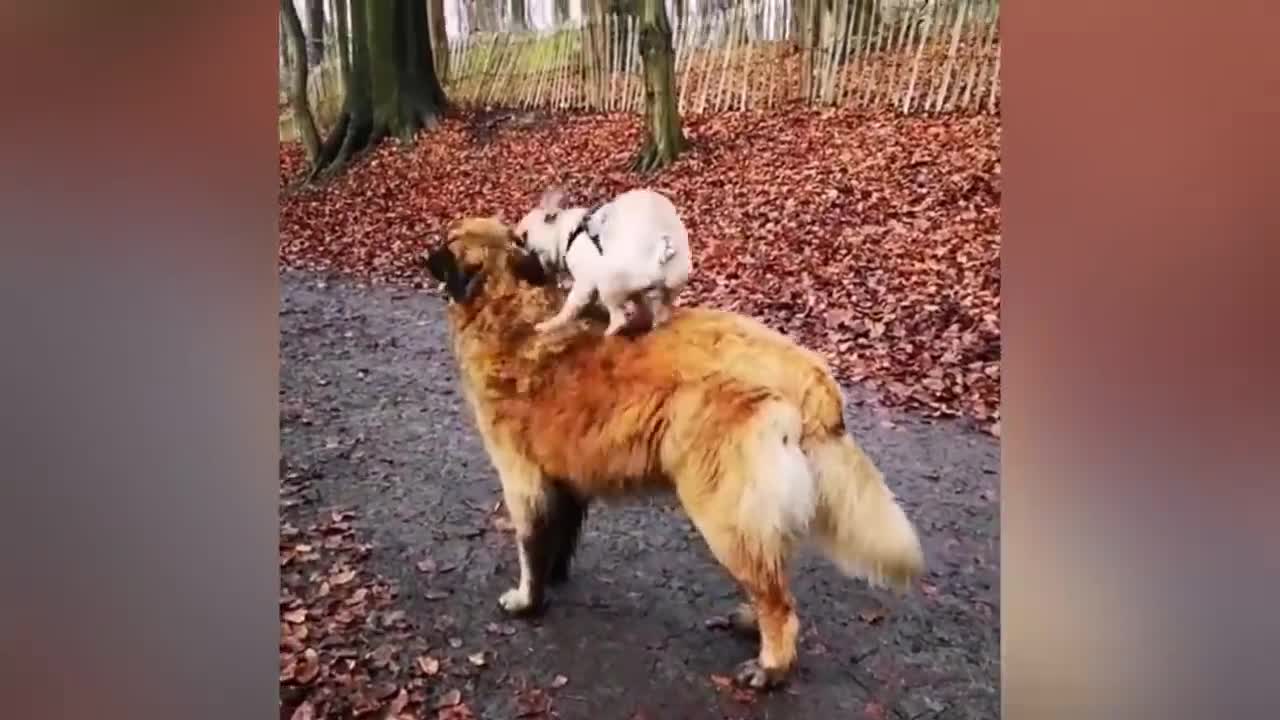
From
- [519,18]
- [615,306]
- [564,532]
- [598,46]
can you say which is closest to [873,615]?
[564,532]

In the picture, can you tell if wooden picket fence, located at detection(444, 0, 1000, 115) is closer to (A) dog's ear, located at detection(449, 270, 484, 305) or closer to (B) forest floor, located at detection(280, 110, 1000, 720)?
(B) forest floor, located at detection(280, 110, 1000, 720)

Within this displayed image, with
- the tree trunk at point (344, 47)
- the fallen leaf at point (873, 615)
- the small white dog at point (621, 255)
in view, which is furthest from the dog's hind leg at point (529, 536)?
the tree trunk at point (344, 47)

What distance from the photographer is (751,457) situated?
172 centimetres

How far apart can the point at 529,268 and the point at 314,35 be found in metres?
0.56

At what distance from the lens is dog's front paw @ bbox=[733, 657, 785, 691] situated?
1.71m

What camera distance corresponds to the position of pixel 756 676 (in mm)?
1713

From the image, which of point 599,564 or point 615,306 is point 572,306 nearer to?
point 615,306

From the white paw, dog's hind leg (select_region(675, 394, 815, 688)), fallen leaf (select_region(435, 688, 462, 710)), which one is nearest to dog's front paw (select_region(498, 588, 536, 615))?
the white paw

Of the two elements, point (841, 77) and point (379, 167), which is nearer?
point (841, 77)
